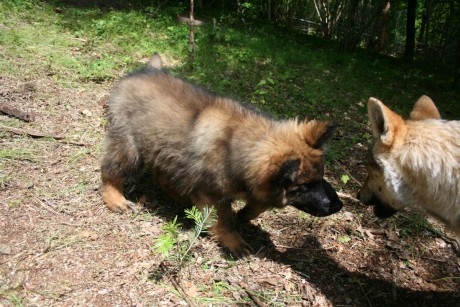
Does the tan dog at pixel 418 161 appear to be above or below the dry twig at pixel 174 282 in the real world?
above

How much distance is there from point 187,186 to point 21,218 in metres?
1.76

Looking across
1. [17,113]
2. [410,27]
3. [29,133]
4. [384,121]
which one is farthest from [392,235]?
[410,27]

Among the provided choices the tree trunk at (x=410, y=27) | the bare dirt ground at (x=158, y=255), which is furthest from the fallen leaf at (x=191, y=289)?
the tree trunk at (x=410, y=27)

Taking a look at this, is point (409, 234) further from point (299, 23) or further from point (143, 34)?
point (299, 23)

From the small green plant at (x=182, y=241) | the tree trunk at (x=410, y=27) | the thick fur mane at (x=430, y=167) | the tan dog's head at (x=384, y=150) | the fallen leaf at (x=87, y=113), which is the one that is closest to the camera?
the thick fur mane at (x=430, y=167)

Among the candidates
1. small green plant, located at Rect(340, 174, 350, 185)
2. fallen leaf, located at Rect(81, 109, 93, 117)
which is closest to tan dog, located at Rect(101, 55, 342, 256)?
small green plant, located at Rect(340, 174, 350, 185)

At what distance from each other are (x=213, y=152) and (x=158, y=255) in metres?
1.17

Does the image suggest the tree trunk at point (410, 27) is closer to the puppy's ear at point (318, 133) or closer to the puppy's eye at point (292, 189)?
the puppy's ear at point (318, 133)

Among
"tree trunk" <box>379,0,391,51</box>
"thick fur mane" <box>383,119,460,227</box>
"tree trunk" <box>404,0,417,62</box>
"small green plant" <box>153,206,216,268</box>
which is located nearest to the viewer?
"thick fur mane" <box>383,119,460,227</box>

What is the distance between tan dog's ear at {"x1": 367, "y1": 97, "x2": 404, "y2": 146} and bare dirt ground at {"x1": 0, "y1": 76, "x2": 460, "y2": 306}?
166 cm

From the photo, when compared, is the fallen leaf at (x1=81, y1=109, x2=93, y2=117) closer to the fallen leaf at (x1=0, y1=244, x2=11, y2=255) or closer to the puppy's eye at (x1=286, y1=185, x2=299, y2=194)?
the fallen leaf at (x1=0, y1=244, x2=11, y2=255)

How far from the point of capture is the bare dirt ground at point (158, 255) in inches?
141

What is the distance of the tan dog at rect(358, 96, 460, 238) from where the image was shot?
3.09 metres

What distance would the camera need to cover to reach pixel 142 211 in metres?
4.66
